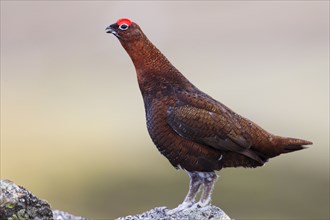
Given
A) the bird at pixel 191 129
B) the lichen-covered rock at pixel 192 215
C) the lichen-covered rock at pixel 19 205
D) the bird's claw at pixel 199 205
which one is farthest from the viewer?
the bird at pixel 191 129

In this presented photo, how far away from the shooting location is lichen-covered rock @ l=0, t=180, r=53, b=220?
17.8 feet

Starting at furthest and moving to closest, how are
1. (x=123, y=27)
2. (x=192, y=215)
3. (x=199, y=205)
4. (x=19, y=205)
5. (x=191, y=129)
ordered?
(x=123, y=27)
(x=191, y=129)
(x=199, y=205)
(x=192, y=215)
(x=19, y=205)

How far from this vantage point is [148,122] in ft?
23.0

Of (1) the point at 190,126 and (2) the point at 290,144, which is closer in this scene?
(1) the point at 190,126

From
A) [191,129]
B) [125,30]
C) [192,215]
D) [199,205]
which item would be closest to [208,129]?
[191,129]

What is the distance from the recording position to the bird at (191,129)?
690cm

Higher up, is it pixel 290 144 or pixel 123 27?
pixel 123 27

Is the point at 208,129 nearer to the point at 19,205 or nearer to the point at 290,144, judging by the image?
the point at 290,144

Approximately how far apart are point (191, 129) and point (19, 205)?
1.84m

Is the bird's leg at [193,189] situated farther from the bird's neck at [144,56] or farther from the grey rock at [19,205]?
the grey rock at [19,205]

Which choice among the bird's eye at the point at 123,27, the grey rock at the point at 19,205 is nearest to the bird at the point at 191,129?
the bird's eye at the point at 123,27

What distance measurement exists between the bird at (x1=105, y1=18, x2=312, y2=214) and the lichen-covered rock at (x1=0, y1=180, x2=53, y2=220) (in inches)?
A: 57.4

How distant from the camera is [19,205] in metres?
5.46

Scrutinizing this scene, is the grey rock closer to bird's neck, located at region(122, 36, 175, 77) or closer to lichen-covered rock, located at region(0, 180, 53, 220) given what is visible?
lichen-covered rock, located at region(0, 180, 53, 220)
